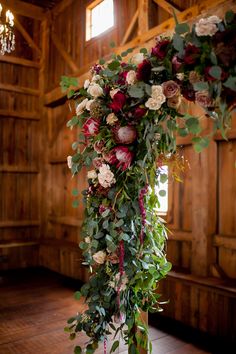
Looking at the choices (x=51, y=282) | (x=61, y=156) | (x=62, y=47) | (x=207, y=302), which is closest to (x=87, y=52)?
(x=62, y=47)

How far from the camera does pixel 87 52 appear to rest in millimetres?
5289

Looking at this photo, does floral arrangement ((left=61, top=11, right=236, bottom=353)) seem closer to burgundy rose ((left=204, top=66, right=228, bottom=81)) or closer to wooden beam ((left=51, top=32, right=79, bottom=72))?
burgundy rose ((left=204, top=66, right=228, bottom=81))

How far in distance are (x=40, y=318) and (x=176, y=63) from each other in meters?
3.17

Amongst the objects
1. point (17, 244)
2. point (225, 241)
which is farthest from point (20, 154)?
point (225, 241)

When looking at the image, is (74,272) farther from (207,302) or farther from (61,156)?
(207,302)

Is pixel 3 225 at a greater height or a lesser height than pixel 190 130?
lesser

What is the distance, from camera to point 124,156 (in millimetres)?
1742

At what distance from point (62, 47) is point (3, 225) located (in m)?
3.22

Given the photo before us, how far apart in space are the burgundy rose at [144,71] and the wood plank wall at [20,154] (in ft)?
15.3

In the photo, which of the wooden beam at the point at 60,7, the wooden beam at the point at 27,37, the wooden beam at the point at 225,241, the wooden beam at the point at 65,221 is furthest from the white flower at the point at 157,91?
the wooden beam at the point at 27,37

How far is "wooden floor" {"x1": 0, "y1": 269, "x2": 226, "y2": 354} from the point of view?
2977mm

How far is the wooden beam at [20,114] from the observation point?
584 centimetres

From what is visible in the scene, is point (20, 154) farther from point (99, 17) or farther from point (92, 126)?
Answer: point (92, 126)

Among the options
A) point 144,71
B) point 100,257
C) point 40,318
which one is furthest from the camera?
point 40,318
